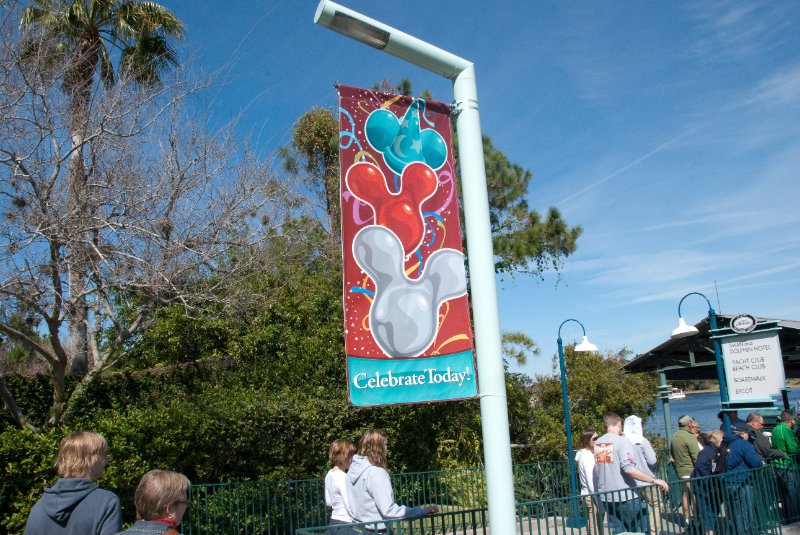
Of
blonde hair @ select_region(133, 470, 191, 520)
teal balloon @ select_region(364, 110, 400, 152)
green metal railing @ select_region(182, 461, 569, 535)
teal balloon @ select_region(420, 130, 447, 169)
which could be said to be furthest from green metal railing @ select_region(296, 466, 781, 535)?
teal balloon @ select_region(364, 110, 400, 152)

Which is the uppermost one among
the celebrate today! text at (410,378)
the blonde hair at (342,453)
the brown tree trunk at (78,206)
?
the brown tree trunk at (78,206)

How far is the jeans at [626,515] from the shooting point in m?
6.94

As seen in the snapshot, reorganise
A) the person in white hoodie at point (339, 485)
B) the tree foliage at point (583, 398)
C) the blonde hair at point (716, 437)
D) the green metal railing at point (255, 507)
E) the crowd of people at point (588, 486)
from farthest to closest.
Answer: the tree foliage at point (583, 398) < the green metal railing at point (255, 507) < the blonde hair at point (716, 437) < the person in white hoodie at point (339, 485) < the crowd of people at point (588, 486)

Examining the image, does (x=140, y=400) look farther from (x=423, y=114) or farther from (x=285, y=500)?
(x=423, y=114)

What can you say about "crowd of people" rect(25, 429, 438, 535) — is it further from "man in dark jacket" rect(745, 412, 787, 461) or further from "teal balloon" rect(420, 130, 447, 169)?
"man in dark jacket" rect(745, 412, 787, 461)

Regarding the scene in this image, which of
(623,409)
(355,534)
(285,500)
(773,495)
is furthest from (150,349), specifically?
(623,409)

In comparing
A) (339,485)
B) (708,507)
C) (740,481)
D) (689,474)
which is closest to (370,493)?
(339,485)

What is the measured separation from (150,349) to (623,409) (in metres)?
15.2

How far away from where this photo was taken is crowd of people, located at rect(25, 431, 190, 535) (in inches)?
126

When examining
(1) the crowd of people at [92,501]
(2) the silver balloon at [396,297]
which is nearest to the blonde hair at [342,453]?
(1) the crowd of people at [92,501]

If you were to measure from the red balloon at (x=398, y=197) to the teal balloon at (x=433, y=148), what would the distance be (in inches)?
4.2

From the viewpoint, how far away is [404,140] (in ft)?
12.9

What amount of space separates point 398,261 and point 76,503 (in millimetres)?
2125

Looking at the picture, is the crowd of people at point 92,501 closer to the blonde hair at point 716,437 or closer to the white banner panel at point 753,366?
the blonde hair at point 716,437
